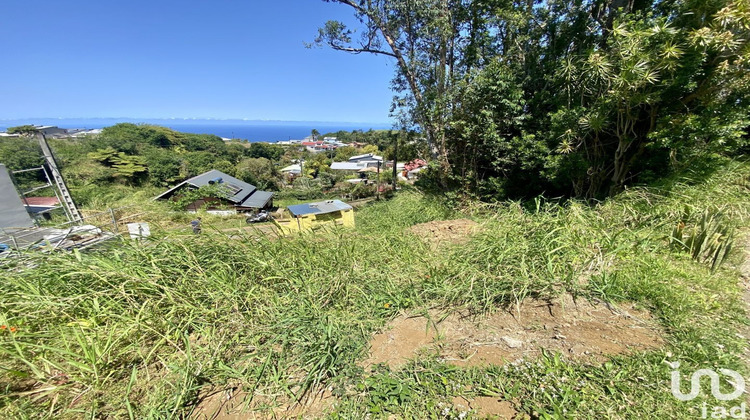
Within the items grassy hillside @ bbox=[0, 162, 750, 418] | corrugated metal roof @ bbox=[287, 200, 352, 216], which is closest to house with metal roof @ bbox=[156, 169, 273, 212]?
corrugated metal roof @ bbox=[287, 200, 352, 216]

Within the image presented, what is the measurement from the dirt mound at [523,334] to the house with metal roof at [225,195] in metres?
20.3

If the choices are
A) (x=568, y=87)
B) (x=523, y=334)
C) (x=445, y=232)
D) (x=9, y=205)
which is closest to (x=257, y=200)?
(x=9, y=205)

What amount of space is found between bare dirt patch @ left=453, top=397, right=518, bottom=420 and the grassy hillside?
0.09ft

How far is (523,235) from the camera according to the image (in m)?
2.98

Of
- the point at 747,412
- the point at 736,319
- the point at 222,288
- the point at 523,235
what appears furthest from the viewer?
the point at 523,235

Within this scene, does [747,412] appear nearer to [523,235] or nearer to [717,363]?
[717,363]

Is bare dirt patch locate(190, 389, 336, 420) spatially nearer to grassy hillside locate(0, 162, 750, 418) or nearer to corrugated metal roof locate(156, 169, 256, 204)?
grassy hillside locate(0, 162, 750, 418)

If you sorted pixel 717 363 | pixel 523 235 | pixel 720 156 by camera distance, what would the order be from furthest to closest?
pixel 720 156
pixel 523 235
pixel 717 363

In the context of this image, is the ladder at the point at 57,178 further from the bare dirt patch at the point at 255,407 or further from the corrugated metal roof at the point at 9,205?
the bare dirt patch at the point at 255,407

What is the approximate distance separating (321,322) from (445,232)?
11.2 feet

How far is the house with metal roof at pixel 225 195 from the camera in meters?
19.7

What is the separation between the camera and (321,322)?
1954mm

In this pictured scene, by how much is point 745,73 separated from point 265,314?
22.8 feet

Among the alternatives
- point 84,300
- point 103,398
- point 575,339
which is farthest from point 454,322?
point 84,300
